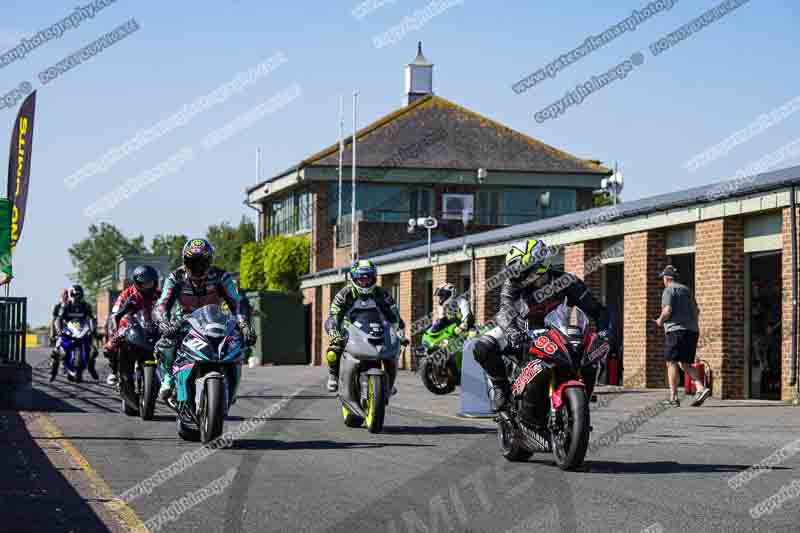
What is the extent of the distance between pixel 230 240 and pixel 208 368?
117409mm

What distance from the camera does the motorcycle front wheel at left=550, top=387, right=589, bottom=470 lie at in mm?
9656

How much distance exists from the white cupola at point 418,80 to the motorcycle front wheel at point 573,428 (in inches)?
2350

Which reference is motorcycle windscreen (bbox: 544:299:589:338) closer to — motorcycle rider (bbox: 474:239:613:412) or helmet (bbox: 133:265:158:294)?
motorcycle rider (bbox: 474:239:613:412)

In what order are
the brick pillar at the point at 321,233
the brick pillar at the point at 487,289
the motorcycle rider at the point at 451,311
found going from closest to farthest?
the motorcycle rider at the point at 451,311 → the brick pillar at the point at 487,289 → the brick pillar at the point at 321,233

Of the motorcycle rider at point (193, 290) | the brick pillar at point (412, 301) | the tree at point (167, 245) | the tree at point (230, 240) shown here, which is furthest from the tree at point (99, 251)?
the motorcycle rider at point (193, 290)

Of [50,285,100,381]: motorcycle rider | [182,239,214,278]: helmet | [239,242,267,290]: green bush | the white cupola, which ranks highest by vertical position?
the white cupola

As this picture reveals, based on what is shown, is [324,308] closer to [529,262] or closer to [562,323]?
[529,262]

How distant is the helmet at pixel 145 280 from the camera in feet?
54.1

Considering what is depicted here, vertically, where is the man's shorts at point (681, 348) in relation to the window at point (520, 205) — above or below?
below

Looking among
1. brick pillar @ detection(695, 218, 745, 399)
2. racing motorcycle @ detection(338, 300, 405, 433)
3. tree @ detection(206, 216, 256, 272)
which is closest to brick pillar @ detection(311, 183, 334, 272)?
brick pillar @ detection(695, 218, 745, 399)

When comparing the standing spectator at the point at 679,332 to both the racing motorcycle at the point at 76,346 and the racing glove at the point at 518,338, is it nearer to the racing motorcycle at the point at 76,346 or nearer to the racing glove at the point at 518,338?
the racing glove at the point at 518,338

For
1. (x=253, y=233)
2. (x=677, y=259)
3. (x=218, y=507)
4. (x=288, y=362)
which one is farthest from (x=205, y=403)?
(x=253, y=233)

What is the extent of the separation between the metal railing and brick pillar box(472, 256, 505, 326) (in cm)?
1512

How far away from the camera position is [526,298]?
34.7 feet
